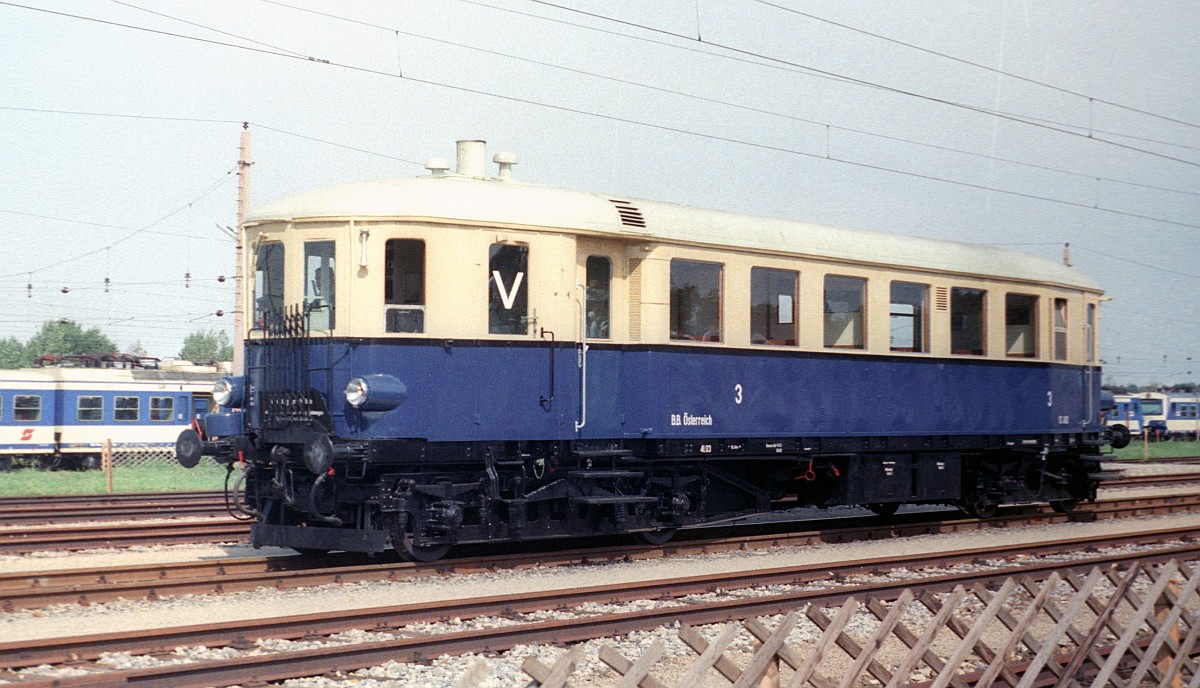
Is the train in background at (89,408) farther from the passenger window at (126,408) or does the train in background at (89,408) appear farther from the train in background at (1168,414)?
the train in background at (1168,414)

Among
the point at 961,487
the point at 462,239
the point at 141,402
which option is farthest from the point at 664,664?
the point at 141,402

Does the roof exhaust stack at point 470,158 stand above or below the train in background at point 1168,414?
above

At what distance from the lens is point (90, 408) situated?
37.8 metres

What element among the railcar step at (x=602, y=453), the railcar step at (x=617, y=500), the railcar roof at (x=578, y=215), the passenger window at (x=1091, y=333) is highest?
the railcar roof at (x=578, y=215)

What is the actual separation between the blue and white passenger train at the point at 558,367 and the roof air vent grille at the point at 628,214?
24mm

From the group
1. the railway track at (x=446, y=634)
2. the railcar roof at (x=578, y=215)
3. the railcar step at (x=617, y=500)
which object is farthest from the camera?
the railcar step at (x=617, y=500)

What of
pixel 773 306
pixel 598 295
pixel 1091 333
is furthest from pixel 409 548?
pixel 1091 333

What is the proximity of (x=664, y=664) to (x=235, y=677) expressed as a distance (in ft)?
10.5

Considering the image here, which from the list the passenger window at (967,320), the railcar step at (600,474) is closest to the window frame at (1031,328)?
the passenger window at (967,320)

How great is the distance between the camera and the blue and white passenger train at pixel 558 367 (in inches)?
514

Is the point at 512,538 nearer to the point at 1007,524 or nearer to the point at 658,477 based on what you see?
the point at 658,477

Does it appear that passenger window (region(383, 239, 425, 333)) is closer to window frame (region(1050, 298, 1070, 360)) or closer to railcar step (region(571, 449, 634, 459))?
railcar step (region(571, 449, 634, 459))

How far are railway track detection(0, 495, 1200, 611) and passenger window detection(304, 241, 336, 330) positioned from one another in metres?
2.61

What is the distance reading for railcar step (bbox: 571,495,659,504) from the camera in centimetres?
1402
